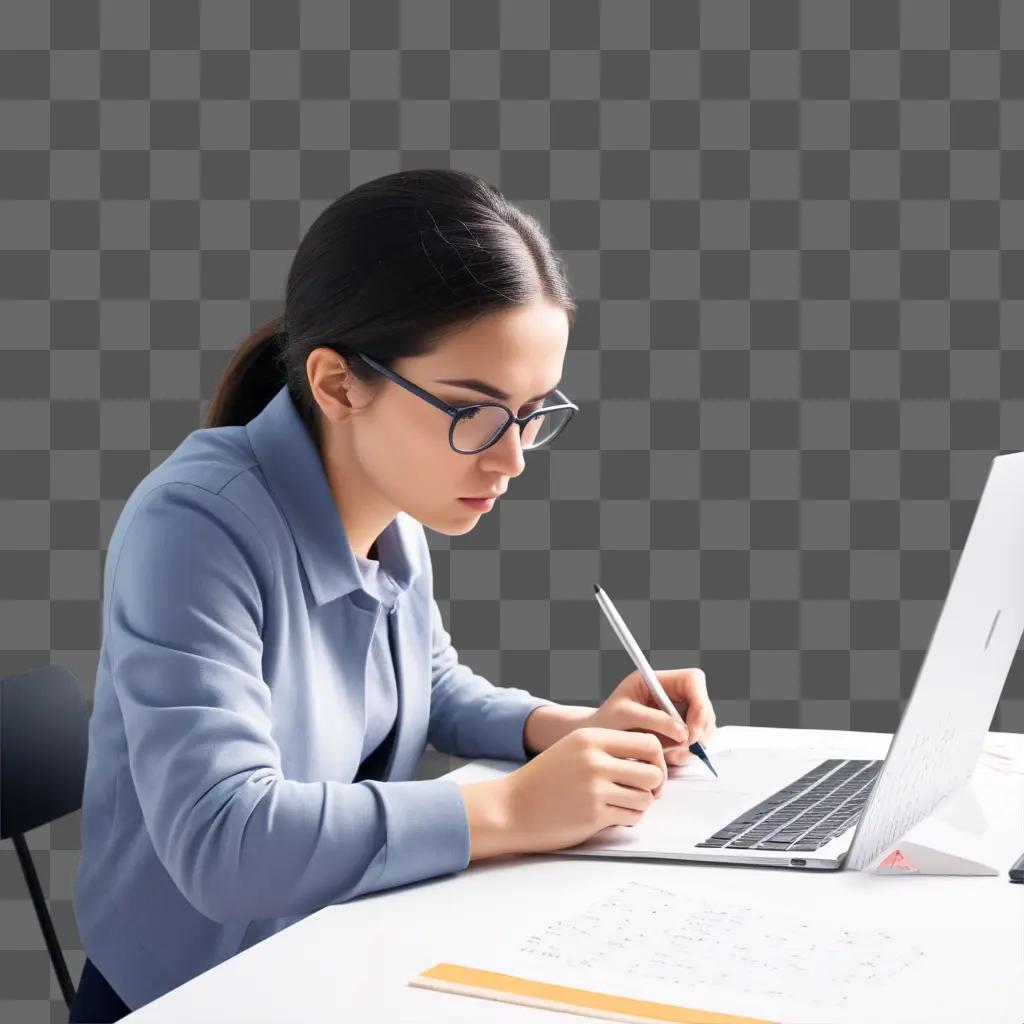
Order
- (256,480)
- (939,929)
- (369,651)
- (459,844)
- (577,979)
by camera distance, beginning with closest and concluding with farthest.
A: 1. (577,979)
2. (939,929)
3. (459,844)
4. (256,480)
5. (369,651)

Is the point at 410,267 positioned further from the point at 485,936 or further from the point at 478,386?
the point at 485,936

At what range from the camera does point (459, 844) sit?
47.1 inches

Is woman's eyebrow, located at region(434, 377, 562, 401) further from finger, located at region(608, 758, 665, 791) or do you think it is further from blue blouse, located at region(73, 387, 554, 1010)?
finger, located at region(608, 758, 665, 791)

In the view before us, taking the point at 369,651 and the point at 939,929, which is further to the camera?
the point at 369,651

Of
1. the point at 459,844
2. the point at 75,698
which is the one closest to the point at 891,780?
the point at 459,844


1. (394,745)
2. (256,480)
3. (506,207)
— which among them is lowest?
(394,745)

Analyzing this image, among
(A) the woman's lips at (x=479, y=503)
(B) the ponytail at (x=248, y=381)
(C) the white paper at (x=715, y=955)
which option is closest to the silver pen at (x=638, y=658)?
(A) the woman's lips at (x=479, y=503)

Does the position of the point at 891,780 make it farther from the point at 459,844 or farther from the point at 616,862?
the point at 459,844

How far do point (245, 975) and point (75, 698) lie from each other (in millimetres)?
824

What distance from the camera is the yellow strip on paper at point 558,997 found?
89 centimetres

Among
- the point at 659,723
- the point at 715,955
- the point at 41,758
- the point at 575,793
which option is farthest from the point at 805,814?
the point at 41,758

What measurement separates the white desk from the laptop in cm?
3

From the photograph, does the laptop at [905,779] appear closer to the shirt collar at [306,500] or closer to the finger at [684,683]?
the finger at [684,683]

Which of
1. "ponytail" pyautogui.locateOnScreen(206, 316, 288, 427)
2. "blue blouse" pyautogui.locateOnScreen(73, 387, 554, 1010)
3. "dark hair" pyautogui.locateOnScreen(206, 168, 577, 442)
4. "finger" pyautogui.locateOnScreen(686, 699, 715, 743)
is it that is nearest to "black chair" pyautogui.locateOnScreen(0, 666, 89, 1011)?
"blue blouse" pyautogui.locateOnScreen(73, 387, 554, 1010)
